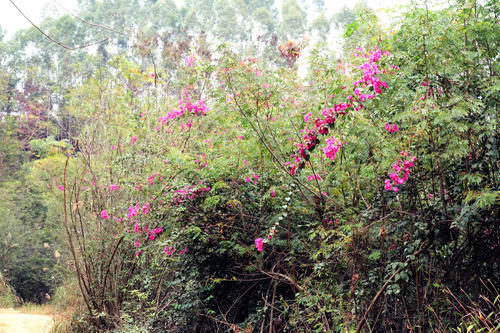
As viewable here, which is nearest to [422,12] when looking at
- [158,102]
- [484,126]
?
[484,126]

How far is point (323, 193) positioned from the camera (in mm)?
3717

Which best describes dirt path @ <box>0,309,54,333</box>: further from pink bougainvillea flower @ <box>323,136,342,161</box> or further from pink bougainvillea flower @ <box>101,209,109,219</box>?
pink bougainvillea flower @ <box>323,136,342,161</box>

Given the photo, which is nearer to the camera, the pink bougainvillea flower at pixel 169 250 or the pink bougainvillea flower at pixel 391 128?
the pink bougainvillea flower at pixel 391 128

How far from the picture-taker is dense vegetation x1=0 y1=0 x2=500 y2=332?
118 inches

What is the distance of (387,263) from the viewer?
327 cm

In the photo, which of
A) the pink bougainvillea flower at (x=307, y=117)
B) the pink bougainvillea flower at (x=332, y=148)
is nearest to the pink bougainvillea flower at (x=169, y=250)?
the pink bougainvillea flower at (x=307, y=117)

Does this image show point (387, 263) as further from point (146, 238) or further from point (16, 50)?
point (16, 50)

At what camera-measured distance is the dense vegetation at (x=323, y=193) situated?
9.81 feet

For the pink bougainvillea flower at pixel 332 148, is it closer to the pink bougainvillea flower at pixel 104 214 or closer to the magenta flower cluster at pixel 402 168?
the magenta flower cluster at pixel 402 168

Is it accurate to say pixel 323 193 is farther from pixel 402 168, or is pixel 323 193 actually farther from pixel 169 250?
pixel 169 250

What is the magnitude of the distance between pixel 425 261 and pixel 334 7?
40.5 m

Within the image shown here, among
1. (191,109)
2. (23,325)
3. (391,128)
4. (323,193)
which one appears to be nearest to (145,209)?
(191,109)

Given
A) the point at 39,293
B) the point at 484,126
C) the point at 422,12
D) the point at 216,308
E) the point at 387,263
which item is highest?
the point at 422,12

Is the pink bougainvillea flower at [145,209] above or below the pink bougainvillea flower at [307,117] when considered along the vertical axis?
below
